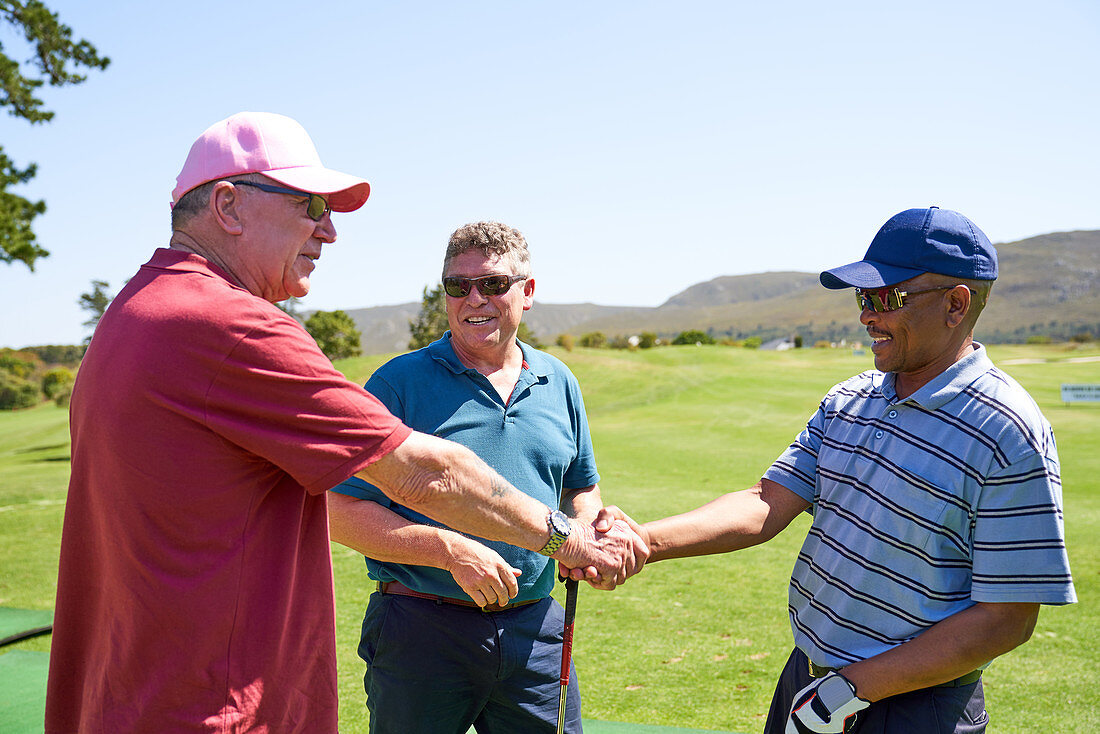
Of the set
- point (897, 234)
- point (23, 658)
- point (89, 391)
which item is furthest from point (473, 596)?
point (23, 658)

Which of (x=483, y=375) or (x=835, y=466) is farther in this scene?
(x=483, y=375)

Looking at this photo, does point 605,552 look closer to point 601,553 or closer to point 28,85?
point 601,553

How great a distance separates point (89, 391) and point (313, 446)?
0.47 meters

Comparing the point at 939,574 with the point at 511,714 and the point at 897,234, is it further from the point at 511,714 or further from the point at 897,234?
the point at 511,714

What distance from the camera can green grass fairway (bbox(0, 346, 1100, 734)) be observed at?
4.67m

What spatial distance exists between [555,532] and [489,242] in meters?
1.24

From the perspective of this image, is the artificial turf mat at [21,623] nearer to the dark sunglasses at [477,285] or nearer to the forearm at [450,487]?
the dark sunglasses at [477,285]

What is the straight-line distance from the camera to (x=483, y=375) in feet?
10.5

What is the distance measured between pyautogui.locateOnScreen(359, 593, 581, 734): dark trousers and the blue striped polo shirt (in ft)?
3.18

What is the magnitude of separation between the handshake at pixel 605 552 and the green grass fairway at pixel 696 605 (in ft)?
5.17

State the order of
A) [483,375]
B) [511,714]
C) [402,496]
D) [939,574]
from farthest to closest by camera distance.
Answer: [483,375] → [511,714] → [939,574] → [402,496]

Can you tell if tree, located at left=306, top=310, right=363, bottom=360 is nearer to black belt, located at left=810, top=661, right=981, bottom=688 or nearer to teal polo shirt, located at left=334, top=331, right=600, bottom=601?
teal polo shirt, located at left=334, top=331, right=600, bottom=601

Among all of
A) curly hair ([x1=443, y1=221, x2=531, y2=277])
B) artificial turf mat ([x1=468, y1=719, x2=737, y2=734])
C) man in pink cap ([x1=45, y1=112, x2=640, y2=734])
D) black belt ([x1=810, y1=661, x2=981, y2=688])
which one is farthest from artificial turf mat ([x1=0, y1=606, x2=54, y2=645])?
black belt ([x1=810, y1=661, x2=981, y2=688])

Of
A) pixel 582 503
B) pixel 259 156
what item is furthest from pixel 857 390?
pixel 259 156
